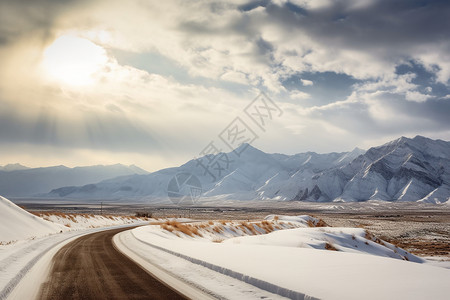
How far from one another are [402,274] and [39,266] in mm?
11479

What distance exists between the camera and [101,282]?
28.0ft

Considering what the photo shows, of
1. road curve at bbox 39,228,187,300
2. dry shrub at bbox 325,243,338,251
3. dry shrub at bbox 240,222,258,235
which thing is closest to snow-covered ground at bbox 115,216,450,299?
road curve at bbox 39,228,187,300

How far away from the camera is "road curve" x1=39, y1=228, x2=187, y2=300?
729 cm

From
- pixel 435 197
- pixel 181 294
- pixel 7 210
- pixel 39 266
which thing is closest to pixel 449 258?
pixel 181 294

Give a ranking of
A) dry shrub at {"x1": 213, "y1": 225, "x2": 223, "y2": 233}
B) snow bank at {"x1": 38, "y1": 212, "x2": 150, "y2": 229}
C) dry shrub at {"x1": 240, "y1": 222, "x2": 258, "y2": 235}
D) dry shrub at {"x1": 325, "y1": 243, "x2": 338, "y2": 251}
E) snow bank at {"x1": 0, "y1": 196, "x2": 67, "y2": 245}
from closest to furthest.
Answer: dry shrub at {"x1": 325, "y1": 243, "x2": 338, "y2": 251} < snow bank at {"x1": 0, "y1": 196, "x2": 67, "y2": 245} < dry shrub at {"x1": 213, "y1": 225, "x2": 223, "y2": 233} < dry shrub at {"x1": 240, "y1": 222, "x2": 258, "y2": 235} < snow bank at {"x1": 38, "y1": 212, "x2": 150, "y2": 229}

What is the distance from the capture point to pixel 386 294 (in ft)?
20.4

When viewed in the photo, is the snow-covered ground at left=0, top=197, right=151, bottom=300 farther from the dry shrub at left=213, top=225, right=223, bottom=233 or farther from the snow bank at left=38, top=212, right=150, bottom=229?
the dry shrub at left=213, top=225, right=223, bottom=233

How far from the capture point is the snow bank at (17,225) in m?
24.5

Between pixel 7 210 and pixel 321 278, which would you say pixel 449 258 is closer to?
pixel 321 278

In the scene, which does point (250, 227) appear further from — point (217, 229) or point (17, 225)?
point (17, 225)

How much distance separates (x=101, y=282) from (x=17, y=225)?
77.8ft

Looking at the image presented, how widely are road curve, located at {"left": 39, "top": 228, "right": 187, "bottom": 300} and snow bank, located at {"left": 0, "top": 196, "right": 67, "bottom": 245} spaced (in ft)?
50.5

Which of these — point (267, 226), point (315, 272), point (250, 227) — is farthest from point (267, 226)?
point (315, 272)

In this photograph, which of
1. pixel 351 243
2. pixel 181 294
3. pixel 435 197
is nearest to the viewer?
pixel 181 294
